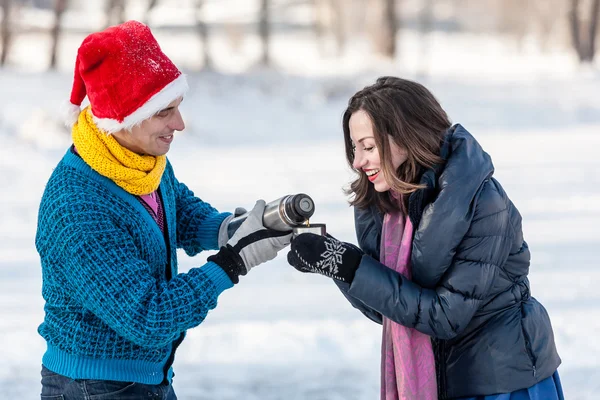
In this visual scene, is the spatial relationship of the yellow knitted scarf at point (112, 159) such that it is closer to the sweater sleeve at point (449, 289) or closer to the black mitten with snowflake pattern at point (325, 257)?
the black mitten with snowflake pattern at point (325, 257)

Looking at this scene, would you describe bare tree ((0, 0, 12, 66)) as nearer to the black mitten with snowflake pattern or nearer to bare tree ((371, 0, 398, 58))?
bare tree ((371, 0, 398, 58))

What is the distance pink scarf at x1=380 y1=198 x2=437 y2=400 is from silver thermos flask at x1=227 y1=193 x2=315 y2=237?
0.27 m

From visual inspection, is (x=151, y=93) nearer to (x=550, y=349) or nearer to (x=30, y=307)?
(x=550, y=349)

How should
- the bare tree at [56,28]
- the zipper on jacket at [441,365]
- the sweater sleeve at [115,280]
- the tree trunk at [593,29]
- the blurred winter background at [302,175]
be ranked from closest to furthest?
the sweater sleeve at [115,280] → the zipper on jacket at [441,365] → the blurred winter background at [302,175] → the bare tree at [56,28] → the tree trunk at [593,29]

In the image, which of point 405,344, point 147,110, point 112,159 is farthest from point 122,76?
point 405,344

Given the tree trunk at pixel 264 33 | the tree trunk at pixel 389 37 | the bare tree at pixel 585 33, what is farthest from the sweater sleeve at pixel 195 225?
the bare tree at pixel 585 33

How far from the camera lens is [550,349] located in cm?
251

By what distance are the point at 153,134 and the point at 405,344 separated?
0.95 meters

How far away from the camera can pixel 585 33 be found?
2448cm

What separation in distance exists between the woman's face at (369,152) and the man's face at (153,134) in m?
0.52

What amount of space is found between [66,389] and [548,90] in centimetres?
1818

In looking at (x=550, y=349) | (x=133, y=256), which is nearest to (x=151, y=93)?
(x=133, y=256)

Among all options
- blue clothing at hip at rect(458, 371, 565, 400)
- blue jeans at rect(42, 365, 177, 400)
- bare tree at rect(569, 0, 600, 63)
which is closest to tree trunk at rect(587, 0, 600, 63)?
bare tree at rect(569, 0, 600, 63)

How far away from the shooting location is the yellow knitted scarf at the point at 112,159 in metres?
2.31
